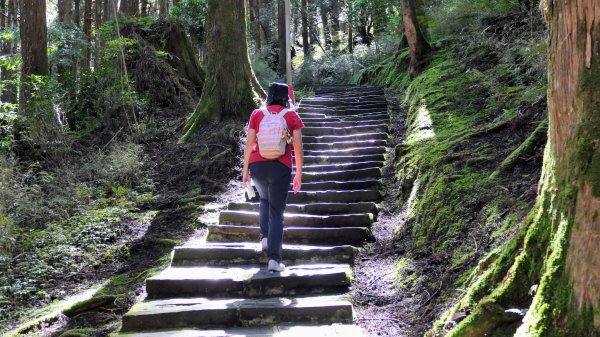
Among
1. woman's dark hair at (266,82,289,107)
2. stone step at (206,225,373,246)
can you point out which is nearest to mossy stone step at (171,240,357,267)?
stone step at (206,225,373,246)

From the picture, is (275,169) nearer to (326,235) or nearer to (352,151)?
(326,235)

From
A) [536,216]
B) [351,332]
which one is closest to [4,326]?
[351,332]

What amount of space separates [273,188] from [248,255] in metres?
1.38

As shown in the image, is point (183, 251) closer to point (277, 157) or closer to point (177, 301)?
point (177, 301)

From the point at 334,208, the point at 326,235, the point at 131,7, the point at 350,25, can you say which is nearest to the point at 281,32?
the point at 350,25

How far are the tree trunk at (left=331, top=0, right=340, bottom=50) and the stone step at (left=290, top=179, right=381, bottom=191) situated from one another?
90.5ft

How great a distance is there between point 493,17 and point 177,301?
33.4ft

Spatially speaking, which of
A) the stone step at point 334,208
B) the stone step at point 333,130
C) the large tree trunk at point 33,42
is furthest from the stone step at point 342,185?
the large tree trunk at point 33,42

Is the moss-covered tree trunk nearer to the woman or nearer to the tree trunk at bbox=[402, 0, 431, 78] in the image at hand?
the woman

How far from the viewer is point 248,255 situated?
7301 mm

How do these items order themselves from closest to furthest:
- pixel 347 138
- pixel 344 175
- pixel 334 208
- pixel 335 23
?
1. pixel 334 208
2. pixel 344 175
3. pixel 347 138
4. pixel 335 23

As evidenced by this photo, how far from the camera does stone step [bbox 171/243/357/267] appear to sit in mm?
7215

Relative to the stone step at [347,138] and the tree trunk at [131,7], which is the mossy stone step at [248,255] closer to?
the stone step at [347,138]

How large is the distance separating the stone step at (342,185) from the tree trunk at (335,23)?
1086 inches
